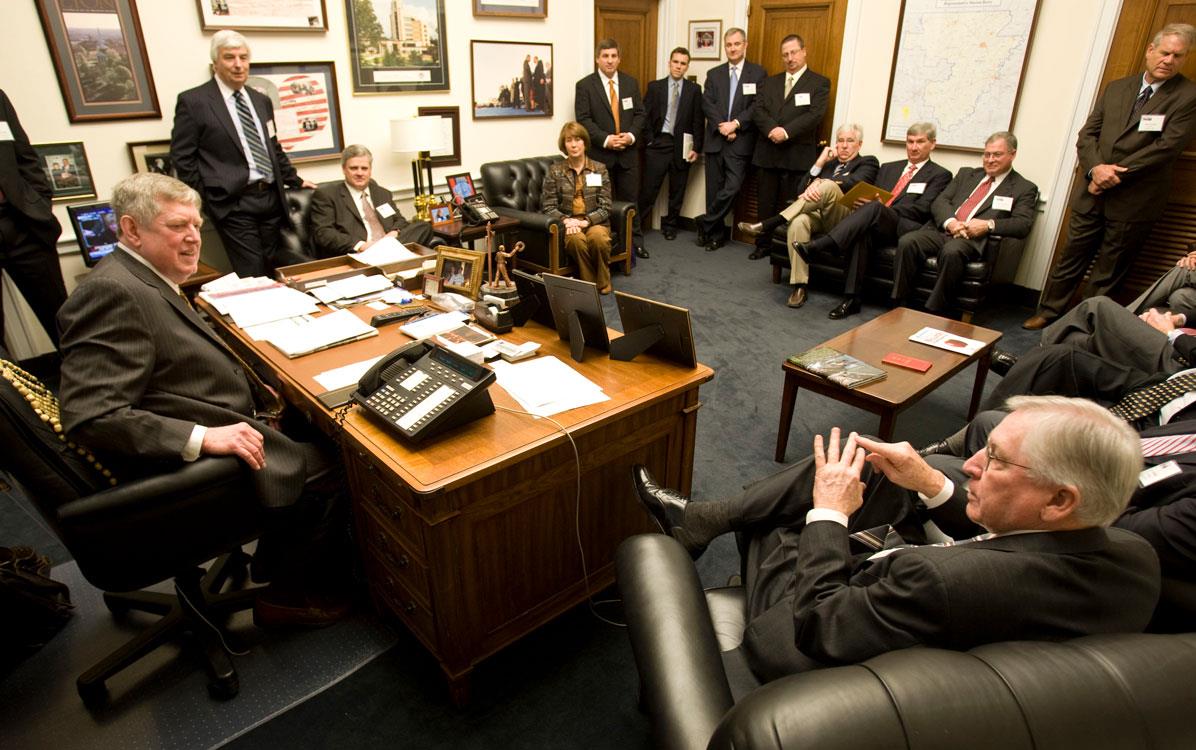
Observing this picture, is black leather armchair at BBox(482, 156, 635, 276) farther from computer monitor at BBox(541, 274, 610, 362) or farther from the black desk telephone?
the black desk telephone

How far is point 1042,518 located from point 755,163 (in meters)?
5.40

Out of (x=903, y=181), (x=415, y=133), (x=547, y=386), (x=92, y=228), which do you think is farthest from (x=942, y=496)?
(x=92, y=228)

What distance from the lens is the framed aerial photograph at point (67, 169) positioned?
3.68 metres

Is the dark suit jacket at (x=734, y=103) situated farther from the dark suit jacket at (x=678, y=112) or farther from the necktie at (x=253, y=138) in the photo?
the necktie at (x=253, y=138)

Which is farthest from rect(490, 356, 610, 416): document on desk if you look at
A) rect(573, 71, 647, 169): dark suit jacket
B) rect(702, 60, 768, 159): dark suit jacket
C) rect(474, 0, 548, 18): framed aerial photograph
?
rect(702, 60, 768, 159): dark suit jacket

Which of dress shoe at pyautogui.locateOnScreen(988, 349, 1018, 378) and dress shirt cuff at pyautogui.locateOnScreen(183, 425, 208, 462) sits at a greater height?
dress shirt cuff at pyautogui.locateOnScreen(183, 425, 208, 462)

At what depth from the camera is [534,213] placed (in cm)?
528

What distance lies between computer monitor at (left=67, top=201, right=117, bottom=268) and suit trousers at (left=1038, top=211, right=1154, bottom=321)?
5.84m

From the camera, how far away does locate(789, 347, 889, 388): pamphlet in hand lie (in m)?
2.77

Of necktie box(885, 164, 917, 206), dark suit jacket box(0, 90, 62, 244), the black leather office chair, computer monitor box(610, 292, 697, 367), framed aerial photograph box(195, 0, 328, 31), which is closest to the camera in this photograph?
the black leather office chair

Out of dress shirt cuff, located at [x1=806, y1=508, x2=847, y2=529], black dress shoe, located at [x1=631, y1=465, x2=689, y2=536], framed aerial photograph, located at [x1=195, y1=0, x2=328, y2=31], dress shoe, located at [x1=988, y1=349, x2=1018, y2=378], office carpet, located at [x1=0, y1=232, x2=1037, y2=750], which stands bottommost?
office carpet, located at [x1=0, y1=232, x2=1037, y2=750]

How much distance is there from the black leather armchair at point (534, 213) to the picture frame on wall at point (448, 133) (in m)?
0.27

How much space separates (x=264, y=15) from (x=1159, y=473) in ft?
16.3

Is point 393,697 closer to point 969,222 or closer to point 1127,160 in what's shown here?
point 969,222
